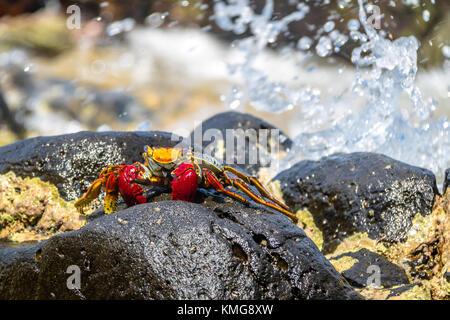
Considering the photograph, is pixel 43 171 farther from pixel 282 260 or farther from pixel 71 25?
pixel 71 25

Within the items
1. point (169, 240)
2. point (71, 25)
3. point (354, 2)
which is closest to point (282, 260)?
point (169, 240)

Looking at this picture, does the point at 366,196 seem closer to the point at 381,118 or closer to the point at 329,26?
the point at 381,118

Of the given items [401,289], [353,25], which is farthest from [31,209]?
[353,25]

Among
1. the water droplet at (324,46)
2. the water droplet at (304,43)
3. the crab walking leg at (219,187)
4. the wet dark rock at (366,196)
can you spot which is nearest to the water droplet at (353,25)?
the water droplet at (324,46)

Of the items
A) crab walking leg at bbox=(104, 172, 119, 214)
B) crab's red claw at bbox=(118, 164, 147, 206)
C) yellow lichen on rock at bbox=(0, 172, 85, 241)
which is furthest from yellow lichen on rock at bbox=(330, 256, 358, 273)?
yellow lichen on rock at bbox=(0, 172, 85, 241)

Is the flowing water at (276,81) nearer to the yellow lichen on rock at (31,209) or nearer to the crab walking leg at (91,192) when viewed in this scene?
the yellow lichen on rock at (31,209)

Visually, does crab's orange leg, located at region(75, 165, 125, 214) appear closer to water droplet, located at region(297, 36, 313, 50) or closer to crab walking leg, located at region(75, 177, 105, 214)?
crab walking leg, located at region(75, 177, 105, 214)
